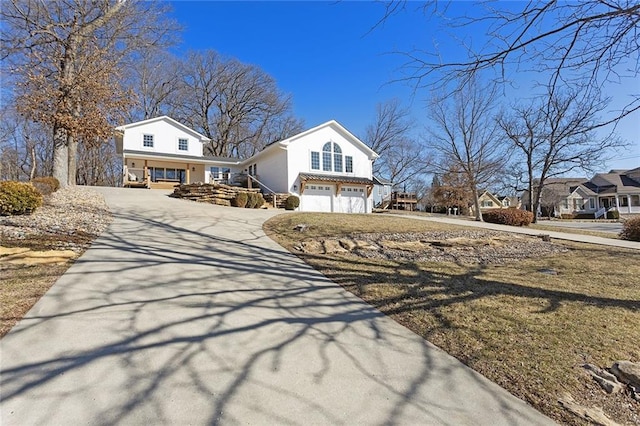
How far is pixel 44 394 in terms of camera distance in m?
2.25

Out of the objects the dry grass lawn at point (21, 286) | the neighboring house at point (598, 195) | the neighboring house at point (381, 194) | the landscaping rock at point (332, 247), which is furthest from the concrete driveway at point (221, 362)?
the neighboring house at point (598, 195)

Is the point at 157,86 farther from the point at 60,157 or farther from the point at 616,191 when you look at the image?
the point at 616,191

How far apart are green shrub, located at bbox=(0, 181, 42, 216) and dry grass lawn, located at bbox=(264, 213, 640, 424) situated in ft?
24.9

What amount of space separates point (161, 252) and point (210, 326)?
142 inches

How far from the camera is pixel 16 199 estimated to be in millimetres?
7848

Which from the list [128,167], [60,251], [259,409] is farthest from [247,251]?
[128,167]

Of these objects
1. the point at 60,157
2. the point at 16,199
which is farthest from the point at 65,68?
the point at 16,199

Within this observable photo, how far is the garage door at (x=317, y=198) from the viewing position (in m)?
19.9

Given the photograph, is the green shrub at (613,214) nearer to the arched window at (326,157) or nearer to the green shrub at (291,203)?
the arched window at (326,157)

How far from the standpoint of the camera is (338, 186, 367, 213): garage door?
21.1 meters

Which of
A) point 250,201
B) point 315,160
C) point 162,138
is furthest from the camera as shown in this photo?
point 162,138

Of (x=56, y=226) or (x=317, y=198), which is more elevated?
(x=317, y=198)

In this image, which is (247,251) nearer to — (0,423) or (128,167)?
(0,423)

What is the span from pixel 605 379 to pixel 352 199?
19.0m
